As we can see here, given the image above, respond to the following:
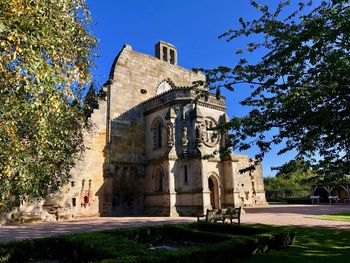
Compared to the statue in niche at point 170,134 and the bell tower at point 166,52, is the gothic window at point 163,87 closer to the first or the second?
the bell tower at point 166,52

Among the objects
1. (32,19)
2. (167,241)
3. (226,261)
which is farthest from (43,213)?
(32,19)

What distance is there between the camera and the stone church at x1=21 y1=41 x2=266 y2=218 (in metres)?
22.9

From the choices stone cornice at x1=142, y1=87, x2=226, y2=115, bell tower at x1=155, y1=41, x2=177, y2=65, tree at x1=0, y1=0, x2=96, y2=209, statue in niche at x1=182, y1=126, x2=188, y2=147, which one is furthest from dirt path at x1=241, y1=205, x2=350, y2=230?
bell tower at x1=155, y1=41, x2=177, y2=65

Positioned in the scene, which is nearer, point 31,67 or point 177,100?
point 31,67

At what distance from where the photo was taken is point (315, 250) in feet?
30.4

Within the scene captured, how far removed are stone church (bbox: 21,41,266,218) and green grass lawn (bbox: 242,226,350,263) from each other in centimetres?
1088

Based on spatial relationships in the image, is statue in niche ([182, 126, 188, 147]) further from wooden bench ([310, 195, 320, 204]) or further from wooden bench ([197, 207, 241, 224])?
wooden bench ([310, 195, 320, 204])

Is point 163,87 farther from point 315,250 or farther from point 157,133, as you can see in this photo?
point 315,250

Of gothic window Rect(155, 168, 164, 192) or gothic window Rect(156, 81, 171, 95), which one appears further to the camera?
gothic window Rect(156, 81, 171, 95)

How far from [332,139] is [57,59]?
22.1ft

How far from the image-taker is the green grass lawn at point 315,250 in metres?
8.06

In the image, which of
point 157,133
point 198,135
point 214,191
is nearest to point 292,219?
point 214,191

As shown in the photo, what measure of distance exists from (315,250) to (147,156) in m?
19.3

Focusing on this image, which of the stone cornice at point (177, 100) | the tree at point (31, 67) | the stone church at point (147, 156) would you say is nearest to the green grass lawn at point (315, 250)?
the tree at point (31, 67)
